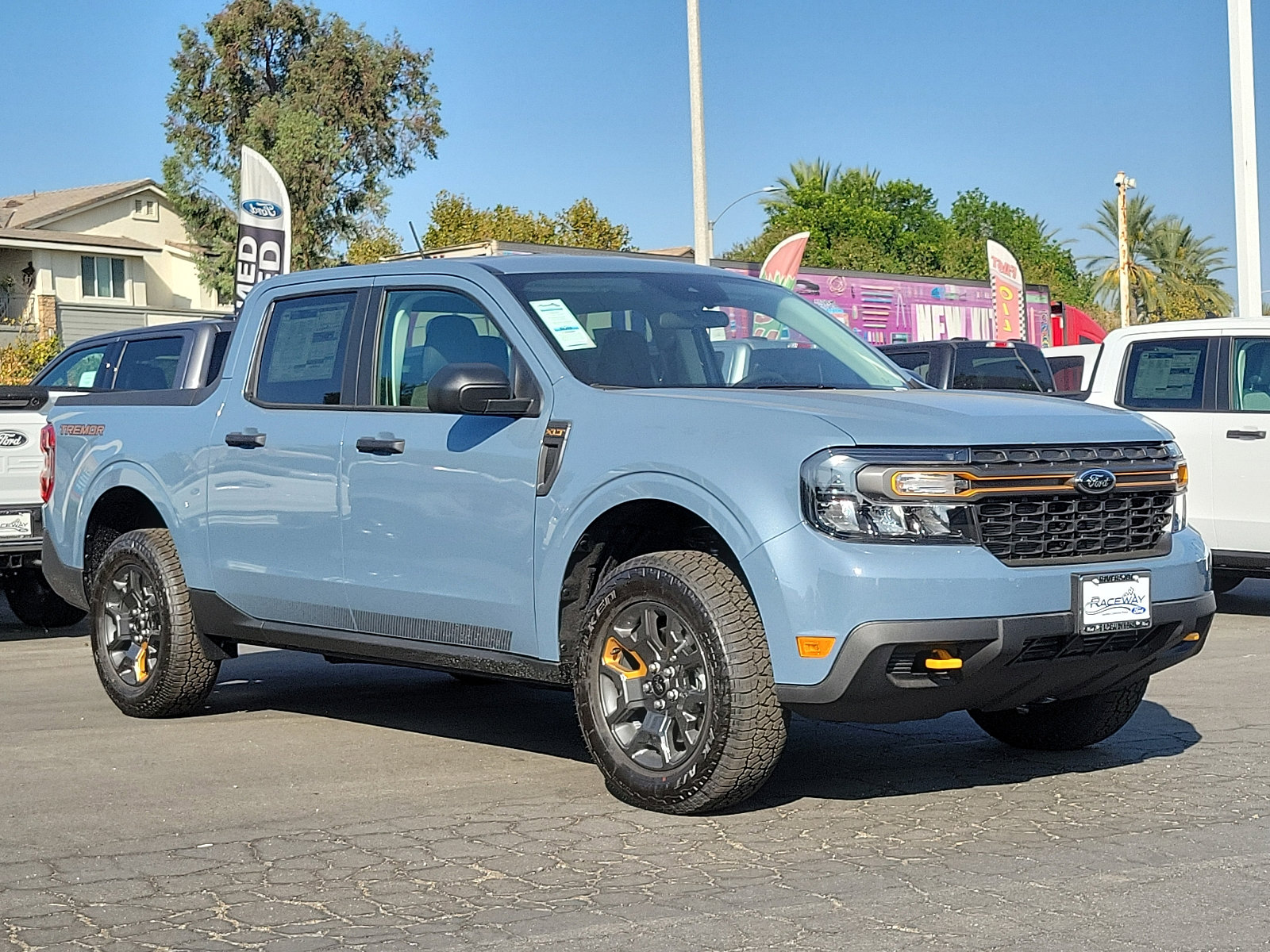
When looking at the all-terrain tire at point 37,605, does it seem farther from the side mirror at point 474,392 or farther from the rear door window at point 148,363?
the side mirror at point 474,392

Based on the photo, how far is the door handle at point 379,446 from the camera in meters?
6.64

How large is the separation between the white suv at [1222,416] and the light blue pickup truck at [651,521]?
16.3ft

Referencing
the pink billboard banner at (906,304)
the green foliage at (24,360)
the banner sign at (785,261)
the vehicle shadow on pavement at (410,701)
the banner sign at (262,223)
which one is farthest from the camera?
the pink billboard banner at (906,304)

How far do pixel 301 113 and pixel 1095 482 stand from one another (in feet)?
173

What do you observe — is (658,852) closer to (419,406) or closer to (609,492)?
(609,492)

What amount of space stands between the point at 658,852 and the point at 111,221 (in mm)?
64555

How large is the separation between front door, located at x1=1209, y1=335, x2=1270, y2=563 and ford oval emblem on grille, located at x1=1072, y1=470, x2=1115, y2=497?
19.7ft

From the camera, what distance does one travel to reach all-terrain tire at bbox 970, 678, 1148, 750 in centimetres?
667

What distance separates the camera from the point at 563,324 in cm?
650

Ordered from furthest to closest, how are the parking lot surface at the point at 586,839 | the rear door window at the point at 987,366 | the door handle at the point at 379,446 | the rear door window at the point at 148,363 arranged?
the rear door window at the point at 987,366, the rear door window at the point at 148,363, the door handle at the point at 379,446, the parking lot surface at the point at 586,839

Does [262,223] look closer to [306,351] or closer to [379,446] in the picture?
[306,351]

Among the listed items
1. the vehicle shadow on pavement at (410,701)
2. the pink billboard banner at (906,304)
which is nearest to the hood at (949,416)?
the vehicle shadow on pavement at (410,701)

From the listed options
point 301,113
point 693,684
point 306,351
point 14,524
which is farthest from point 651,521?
point 301,113

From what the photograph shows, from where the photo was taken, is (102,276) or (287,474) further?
(102,276)
